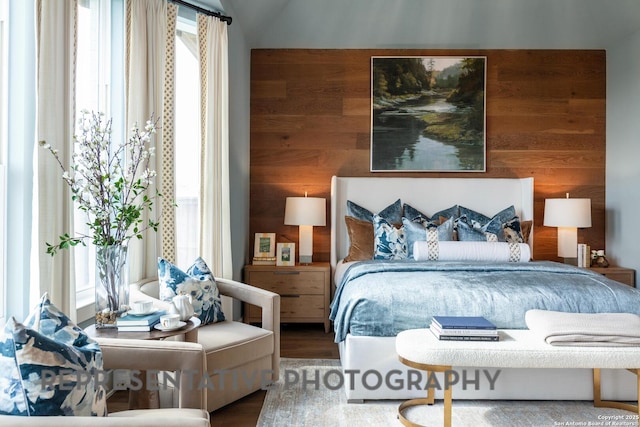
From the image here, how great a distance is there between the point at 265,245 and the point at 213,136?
133 cm

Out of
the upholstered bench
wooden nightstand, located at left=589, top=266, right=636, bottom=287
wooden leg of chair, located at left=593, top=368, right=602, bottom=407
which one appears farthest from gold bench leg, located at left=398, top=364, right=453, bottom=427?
wooden nightstand, located at left=589, top=266, right=636, bottom=287

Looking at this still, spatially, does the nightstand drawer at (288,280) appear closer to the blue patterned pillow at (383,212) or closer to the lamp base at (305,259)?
the lamp base at (305,259)

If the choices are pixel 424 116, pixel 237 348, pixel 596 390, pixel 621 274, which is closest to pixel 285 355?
pixel 237 348

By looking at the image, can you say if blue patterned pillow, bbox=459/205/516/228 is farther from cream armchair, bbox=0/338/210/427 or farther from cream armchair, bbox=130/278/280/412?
cream armchair, bbox=0/338/210/427

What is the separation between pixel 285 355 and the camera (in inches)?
156

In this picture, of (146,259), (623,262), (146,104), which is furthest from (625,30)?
(146,259)

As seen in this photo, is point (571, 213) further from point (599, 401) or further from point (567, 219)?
point (599, 401)

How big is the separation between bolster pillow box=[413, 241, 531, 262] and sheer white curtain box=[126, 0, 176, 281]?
2.00 meters

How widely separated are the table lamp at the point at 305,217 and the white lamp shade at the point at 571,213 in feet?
6.84

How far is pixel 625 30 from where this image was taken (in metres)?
4.90

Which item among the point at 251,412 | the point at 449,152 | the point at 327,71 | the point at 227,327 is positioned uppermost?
the point at 327,71

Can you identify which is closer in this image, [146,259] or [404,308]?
[404,308]

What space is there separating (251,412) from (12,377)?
66.9 inches

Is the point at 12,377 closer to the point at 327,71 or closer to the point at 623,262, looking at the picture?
the point at 327,71
